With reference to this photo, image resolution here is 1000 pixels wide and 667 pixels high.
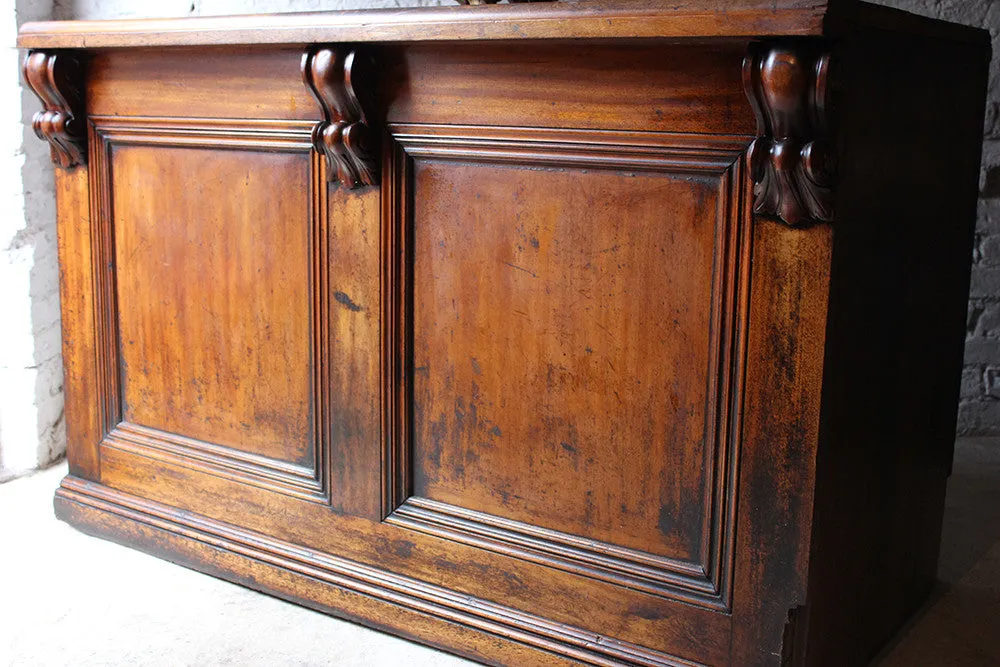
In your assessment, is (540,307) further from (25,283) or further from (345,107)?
(25,283)

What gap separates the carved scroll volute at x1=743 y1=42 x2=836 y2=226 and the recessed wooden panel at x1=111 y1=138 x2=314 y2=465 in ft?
3.06

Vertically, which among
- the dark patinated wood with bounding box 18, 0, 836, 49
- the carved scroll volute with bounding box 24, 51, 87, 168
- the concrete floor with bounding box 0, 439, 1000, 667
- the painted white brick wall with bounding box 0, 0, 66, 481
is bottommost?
the concrete floor with bounding box 0, 439, 1000, 667

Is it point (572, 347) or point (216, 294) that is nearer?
point (572, 347)

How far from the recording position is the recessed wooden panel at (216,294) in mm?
2150

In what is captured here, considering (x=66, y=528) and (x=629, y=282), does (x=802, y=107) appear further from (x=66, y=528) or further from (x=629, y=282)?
(x=66, y=528)

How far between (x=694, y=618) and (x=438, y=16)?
1.08 metres

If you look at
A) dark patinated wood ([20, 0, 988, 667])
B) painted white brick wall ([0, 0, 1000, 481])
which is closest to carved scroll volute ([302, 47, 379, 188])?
dark patinated wood ([20, 0, 988, 667])

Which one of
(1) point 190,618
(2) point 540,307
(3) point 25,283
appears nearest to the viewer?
(2) point 540,307

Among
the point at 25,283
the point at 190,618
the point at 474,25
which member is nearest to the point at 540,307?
the point at 474,25

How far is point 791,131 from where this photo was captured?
4.94ft

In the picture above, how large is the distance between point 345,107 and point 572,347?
0.60 meters

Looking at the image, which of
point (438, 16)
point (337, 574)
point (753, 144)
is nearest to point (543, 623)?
point (337, 574)

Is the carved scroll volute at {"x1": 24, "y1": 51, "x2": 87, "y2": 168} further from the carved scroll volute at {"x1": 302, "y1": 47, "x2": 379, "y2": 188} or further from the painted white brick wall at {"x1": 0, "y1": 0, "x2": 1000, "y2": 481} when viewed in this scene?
the carved scroll volute at {"x1": 302, "y1": 47, "x2": 379, "y2": 188}

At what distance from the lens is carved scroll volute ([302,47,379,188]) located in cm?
190
